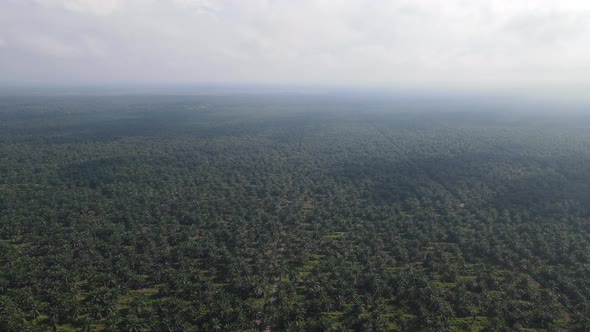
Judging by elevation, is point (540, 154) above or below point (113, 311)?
above

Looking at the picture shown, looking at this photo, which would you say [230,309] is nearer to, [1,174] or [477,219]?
[477,219]

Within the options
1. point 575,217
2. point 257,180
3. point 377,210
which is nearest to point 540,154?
point 575,217

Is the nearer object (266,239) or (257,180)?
(266,239)

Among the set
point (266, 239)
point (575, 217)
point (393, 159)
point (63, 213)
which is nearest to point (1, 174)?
point (63, 213)

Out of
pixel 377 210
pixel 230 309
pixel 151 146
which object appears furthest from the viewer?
pixel 151 146

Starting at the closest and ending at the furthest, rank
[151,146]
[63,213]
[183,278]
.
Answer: [183,278]
[63,213]
[151,146]

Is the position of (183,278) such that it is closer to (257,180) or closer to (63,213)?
(63,213)
